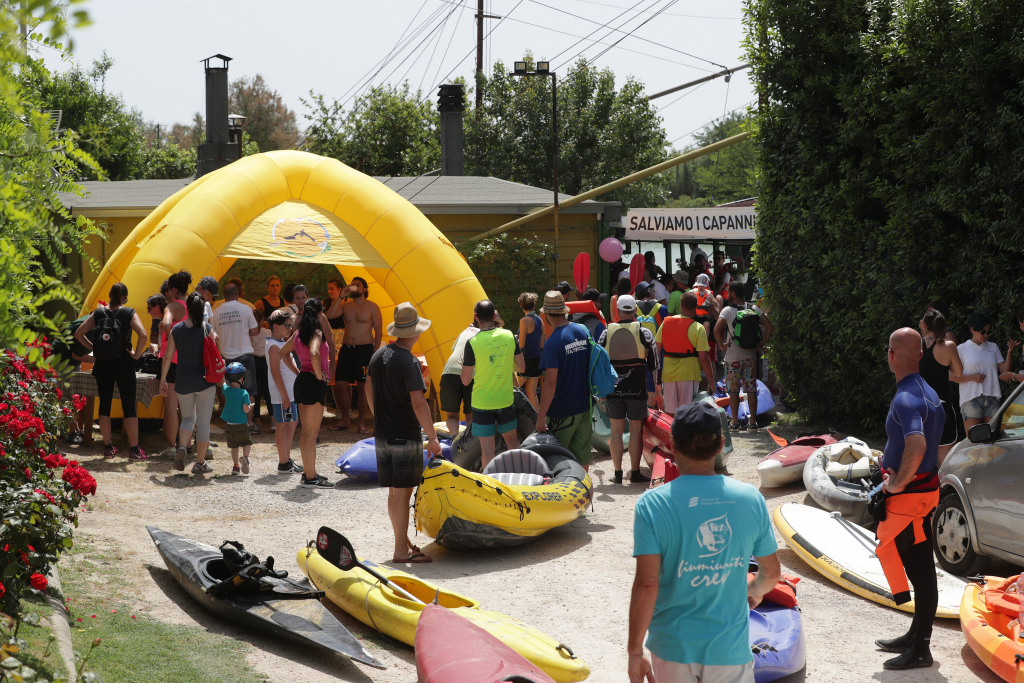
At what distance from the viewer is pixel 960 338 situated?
920cm

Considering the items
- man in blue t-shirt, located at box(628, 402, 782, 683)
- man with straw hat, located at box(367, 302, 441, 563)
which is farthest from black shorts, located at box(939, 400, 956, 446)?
man in blue t-shirt, located at box(628, 402, 782, 683)

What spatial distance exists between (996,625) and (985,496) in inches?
49.4

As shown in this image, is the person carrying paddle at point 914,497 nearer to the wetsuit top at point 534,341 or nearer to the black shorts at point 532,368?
the wetsuit top at point 534,341

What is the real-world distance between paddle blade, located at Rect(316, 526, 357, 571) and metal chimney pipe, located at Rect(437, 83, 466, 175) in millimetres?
17305

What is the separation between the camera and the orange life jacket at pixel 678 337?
10.3 m

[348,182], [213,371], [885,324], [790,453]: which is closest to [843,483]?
[790,453]

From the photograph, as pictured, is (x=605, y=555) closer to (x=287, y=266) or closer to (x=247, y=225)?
(x=247, y=225)

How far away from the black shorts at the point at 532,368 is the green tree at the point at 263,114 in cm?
4800

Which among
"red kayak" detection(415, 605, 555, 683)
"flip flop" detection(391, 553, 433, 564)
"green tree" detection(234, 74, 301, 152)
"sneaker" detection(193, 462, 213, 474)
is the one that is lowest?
"flip flop" detection(391, 553, 433, 564)

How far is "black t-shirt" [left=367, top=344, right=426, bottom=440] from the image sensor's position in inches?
252

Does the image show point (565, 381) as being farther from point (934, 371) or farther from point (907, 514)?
point (907, 514)

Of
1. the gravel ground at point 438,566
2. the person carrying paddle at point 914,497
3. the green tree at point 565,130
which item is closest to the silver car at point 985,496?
the gravel ground at point 438,566

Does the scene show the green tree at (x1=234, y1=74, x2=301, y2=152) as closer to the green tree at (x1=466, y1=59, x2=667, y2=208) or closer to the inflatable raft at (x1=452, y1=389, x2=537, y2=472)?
the green tree at (x1=466, y1=59, x2=667, y2=208)

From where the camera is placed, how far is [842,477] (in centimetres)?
780
